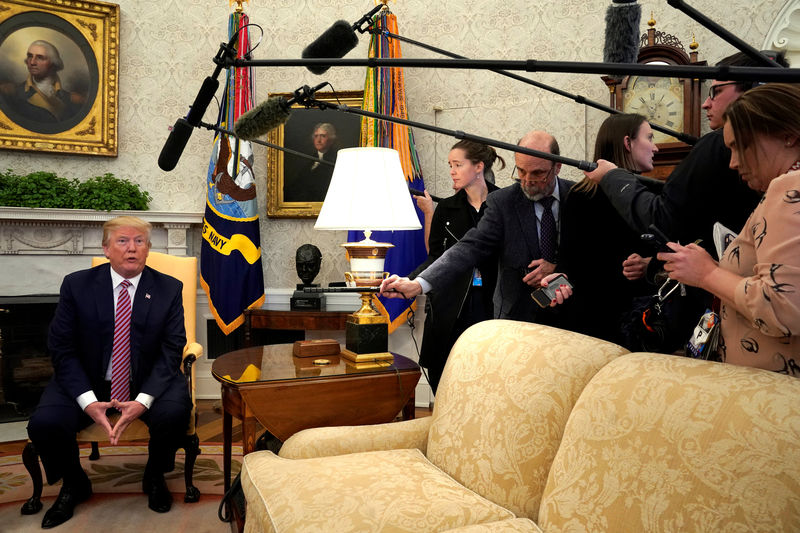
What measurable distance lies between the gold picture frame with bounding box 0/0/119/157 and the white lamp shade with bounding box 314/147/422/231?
9.98ft

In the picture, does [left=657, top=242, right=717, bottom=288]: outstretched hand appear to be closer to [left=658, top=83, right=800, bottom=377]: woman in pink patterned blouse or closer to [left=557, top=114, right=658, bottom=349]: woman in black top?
[left=658, top=83, right=800, bottom=377]: woman in pink patterned blouse

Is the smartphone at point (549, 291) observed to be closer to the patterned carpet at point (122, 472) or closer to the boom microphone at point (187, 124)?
the boom microphone at point (187, 124)

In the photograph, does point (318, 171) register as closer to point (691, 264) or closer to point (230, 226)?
point (230, 226)

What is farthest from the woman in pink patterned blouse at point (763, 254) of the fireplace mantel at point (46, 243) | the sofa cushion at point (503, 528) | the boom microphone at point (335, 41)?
the fireplace mantel at point (46, 243)

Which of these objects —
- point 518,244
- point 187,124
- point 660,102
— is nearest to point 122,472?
point 187,124

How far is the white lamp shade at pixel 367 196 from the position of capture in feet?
7.07

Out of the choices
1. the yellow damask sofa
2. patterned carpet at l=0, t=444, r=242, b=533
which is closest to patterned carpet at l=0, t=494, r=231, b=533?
patterned carpet at l=0, t=444, r=242, b=533

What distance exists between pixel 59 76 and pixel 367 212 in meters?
3.51

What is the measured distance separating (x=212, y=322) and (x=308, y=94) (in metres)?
3.38

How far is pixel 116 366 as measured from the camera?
2.67m

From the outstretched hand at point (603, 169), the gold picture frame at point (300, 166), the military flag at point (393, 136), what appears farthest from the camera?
the gold picture frame at point (300, 166)

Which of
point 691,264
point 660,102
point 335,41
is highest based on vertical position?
point 660,102

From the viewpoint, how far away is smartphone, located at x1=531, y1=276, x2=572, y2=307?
1979 millimetres

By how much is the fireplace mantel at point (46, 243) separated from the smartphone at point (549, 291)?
3.23 m
